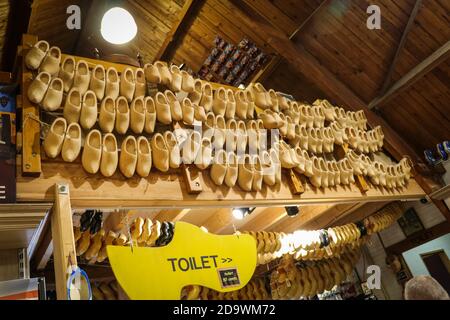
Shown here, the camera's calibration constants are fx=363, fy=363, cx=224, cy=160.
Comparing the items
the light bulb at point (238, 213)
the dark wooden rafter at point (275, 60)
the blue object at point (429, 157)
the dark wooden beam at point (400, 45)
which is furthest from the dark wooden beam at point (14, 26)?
the blue object at point (429, 157)

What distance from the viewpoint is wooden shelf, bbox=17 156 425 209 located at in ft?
5.42

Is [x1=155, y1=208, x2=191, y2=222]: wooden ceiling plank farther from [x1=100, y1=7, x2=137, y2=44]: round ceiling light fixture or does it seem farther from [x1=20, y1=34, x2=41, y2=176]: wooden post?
[x1=100, y1=7, x2=137, y2=44]: round ceiling light fixture

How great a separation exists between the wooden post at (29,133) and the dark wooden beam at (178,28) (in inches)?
104

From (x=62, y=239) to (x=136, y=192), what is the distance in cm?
48

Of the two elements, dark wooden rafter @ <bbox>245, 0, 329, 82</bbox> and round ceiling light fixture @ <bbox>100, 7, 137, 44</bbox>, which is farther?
dark wooden rafter @ <bbox>245, 0, 329, 82</bbox>

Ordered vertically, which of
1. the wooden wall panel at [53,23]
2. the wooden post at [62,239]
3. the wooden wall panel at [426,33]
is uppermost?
the wooden wall panel at [53,23]

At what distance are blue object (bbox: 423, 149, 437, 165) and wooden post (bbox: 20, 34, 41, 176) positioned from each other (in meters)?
4.48

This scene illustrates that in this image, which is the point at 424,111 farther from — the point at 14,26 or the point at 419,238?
the point at 14,26

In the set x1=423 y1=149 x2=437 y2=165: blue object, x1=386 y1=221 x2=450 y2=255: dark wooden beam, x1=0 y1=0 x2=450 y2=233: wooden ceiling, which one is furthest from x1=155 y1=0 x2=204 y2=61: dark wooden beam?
x1=386 y1=221 x2=450 y2=255: dark wooden beam

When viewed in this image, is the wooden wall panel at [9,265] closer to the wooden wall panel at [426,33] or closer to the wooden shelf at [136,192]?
the wooden shelf at [136,192]

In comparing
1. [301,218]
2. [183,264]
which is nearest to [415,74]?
[301,218]

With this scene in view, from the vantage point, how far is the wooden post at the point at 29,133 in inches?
64.6

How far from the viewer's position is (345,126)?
149 inches
